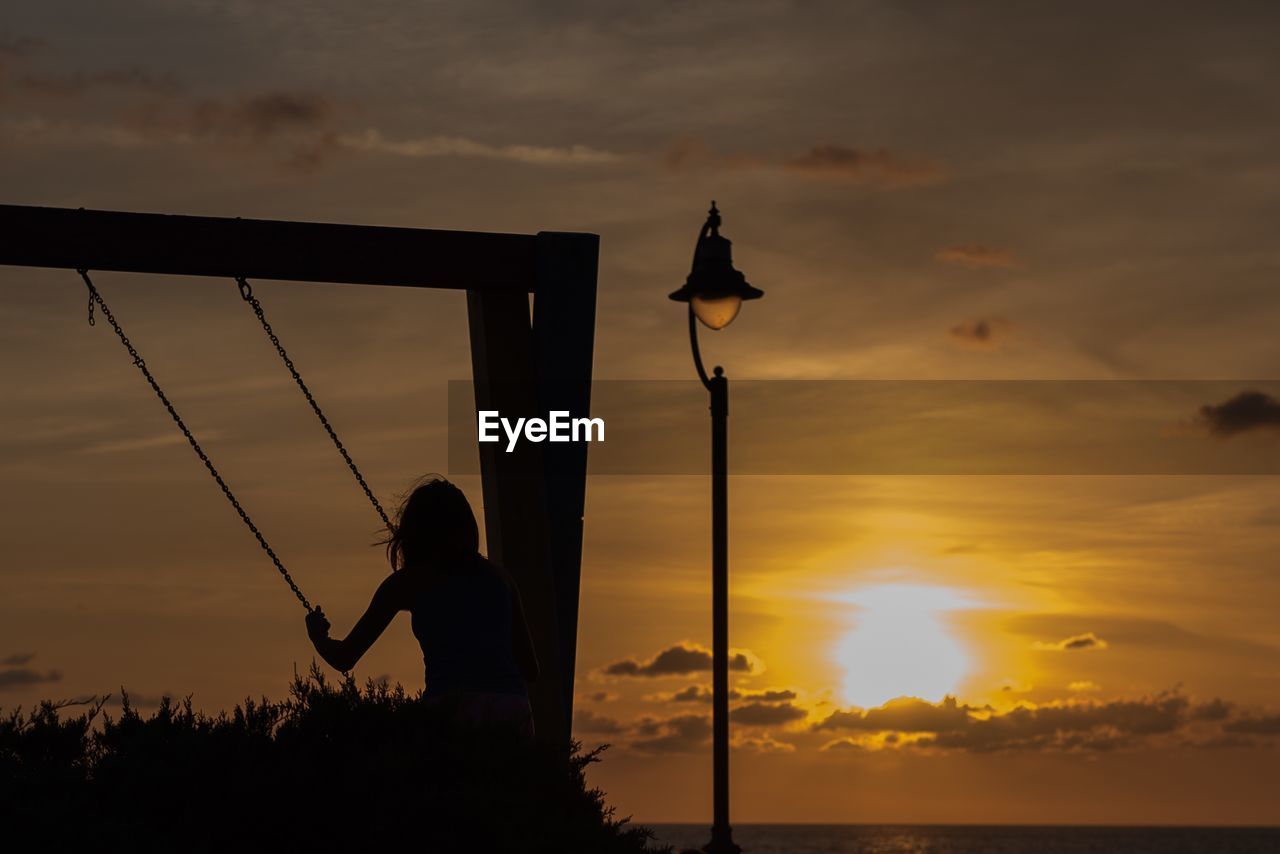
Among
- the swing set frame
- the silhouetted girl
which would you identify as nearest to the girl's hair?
the silhouetted girl

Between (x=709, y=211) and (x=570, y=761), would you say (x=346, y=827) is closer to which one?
(x=570, y=761)

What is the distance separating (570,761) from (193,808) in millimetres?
1780

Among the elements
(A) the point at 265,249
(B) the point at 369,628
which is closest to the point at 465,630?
(B) the point at 369,628

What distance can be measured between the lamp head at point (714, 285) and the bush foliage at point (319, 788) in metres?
4.62

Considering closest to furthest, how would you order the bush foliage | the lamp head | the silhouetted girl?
the bush foliage → the silhouetted girl → the lamp head

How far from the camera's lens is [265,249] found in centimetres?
1112

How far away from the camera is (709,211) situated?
479 inches

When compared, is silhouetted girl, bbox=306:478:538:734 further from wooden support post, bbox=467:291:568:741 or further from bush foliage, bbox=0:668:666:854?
wooden support post, bbox=467:291:568:741

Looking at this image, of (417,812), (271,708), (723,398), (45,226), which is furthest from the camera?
(723,398)

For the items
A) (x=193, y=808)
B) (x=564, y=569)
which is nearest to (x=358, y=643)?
(x=193, y=808)

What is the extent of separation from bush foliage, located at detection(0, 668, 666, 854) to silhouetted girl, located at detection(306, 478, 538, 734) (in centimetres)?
35

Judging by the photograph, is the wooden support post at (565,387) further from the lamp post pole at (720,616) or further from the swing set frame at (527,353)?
the lamp post pole at (720,616)

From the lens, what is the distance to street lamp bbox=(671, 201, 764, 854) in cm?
1088

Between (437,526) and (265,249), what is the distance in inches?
141
